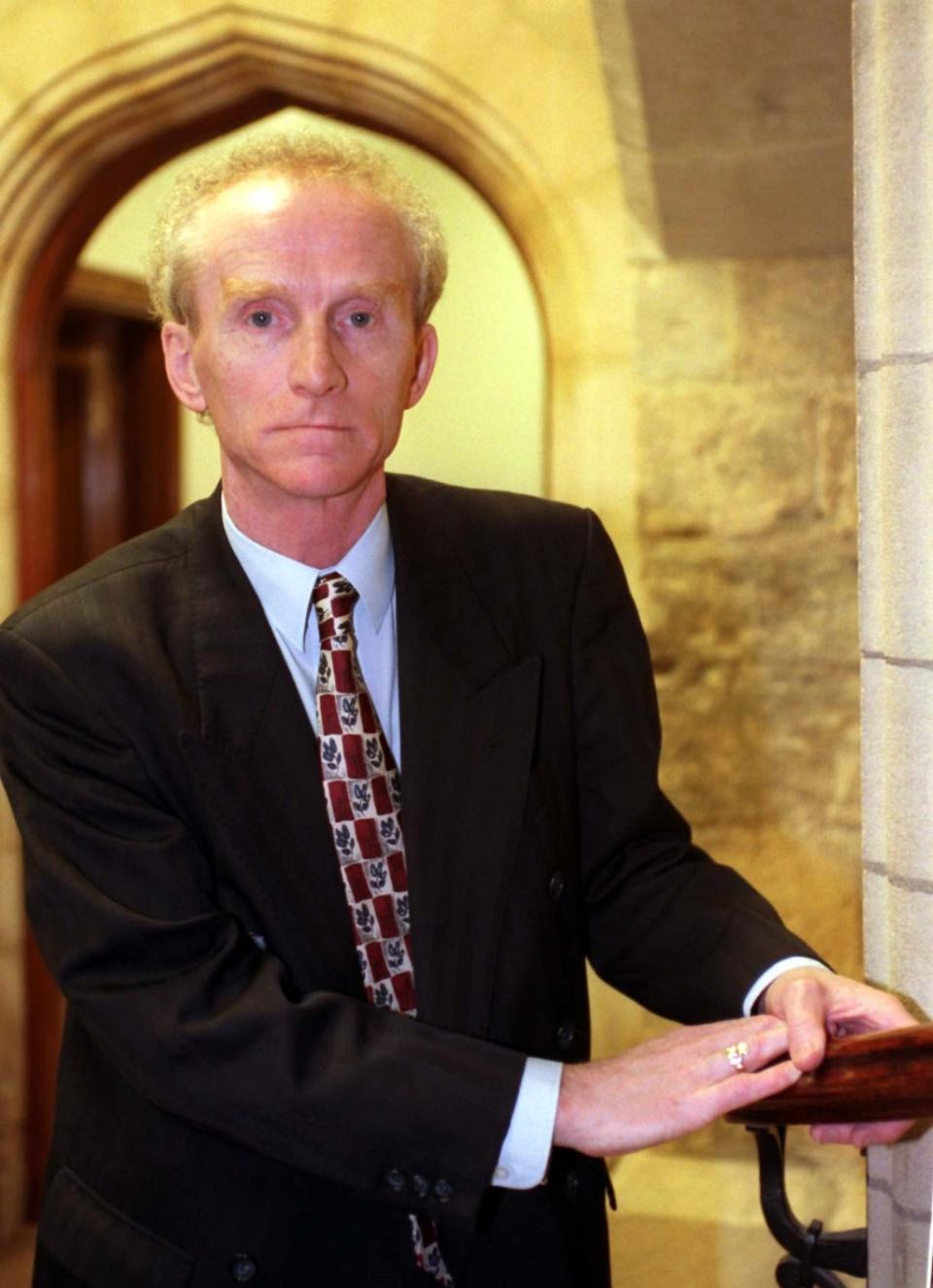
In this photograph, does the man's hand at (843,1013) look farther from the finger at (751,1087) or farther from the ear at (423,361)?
the ear at (423,361)

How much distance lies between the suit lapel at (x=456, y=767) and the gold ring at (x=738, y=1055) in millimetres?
333

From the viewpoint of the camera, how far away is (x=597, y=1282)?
5.32 ft

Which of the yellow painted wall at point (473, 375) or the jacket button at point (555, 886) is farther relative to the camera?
the yellow painted wall at point (473, 375)

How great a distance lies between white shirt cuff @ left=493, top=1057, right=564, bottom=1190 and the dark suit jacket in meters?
0.01

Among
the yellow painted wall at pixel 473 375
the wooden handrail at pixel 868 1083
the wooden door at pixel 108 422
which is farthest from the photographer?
the yellow painted wall at pixel 473 375

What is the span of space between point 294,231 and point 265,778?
468 mm

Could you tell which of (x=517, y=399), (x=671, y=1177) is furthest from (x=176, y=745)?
(x=517, y=399)

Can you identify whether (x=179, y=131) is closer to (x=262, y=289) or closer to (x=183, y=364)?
(x=183, y=364)

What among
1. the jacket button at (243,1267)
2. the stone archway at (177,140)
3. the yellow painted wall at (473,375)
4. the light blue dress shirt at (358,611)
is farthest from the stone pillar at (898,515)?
the yellow painted wall at (473,375)

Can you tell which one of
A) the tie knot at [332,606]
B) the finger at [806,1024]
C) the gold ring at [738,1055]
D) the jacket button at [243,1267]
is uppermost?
the tie knot at [332,606]

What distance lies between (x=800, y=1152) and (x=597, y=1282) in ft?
6.30

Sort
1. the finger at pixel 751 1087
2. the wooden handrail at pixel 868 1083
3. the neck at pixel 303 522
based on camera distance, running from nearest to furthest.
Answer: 1. the wooden handrail at pixel 868 1083
2. the finger at pixel 751 1087
3. the neck at pixel 303 522

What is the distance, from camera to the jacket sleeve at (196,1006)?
4.25ft

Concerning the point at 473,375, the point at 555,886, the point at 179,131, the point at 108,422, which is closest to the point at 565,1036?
the point at 555,886
